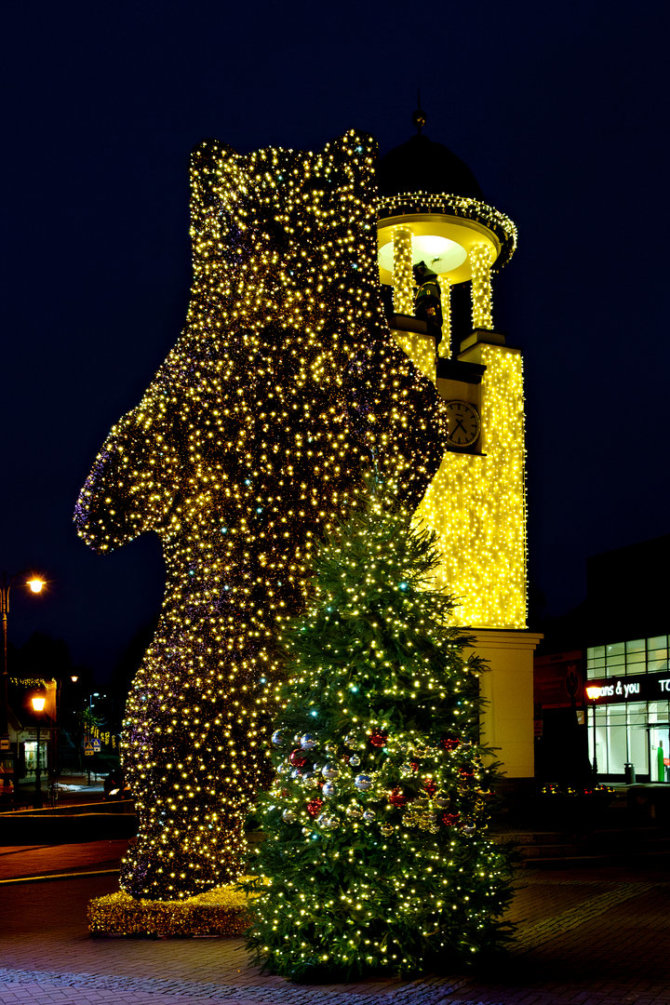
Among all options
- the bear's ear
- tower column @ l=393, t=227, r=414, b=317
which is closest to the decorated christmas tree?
the bear's ear

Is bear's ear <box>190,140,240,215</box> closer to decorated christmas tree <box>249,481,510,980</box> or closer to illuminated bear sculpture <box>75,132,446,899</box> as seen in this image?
illuminated bear sculpture <box>75,132,446,899</box>

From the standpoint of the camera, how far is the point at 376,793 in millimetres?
6215

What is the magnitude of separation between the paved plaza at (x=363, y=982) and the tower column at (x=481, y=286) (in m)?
12.6

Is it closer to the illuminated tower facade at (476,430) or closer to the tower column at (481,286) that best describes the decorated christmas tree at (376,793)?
the illuminated tower facade at (476,430)

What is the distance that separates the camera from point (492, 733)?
1839 cm

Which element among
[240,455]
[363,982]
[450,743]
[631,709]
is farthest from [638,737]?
[363,982]

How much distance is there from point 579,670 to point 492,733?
21.0 m

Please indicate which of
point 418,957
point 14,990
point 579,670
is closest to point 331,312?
point 418,957

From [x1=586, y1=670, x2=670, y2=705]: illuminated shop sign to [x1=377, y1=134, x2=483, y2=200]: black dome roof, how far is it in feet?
58.5

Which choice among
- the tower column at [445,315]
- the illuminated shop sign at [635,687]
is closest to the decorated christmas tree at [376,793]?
the tower column at [445,315]

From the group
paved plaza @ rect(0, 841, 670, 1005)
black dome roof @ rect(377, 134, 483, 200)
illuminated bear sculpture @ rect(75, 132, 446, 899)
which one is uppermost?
black dome roof @ rect(377, 134, 483, 200)

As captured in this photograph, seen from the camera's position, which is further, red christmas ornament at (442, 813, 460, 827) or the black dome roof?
the black dome roof

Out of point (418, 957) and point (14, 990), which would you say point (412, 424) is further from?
point (14, 990)

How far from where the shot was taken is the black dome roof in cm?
1919
